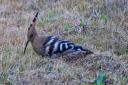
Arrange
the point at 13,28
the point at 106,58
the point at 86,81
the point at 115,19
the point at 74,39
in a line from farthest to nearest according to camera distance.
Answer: the point at 115,19, the point at 13,28, the point at 74,39, the point at 106,58, the point at 86,81

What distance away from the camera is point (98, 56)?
643cm

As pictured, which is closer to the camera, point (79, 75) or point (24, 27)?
point (79, 75)

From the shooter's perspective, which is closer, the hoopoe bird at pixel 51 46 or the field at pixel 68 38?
the field at pixel 68 38

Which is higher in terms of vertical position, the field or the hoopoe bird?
the hoopoe bird

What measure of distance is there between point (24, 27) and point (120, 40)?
161 cm

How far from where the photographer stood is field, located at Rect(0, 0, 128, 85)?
5781 millimetres

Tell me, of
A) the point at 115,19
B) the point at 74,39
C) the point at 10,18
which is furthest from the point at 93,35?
the point at 10,18

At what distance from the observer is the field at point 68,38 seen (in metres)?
5.78

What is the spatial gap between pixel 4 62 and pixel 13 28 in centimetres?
187

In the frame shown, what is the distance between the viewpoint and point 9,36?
736 centimetres

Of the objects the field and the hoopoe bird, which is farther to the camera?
the hoopoe bird

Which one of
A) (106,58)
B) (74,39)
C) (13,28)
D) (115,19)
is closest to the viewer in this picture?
(106,58)

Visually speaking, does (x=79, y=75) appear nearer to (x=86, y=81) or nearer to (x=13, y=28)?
(x=86, y=81)

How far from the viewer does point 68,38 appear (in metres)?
7.36
